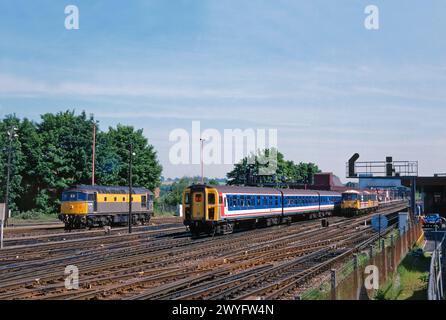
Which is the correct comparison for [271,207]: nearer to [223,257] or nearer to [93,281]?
[223,257]

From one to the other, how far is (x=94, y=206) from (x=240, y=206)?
1291 cm

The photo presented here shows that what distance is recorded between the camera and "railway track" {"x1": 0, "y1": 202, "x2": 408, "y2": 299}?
1586 cm

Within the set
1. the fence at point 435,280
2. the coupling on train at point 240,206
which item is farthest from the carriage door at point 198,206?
the fence at point 435,280

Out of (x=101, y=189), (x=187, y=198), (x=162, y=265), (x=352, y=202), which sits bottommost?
(x=162, y=265)

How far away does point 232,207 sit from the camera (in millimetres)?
34406

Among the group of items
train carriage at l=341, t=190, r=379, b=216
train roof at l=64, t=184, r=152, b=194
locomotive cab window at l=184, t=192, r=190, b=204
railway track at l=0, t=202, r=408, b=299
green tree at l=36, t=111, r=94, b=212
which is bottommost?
railway track at l=0, t=202, r=408, b=299

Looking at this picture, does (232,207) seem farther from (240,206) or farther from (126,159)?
(126,159)

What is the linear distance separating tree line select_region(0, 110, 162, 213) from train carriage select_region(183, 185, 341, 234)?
2871 cm

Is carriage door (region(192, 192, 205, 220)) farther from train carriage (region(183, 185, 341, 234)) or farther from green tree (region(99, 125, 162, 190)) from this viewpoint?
green tree (region(99, 125, 162, 190))

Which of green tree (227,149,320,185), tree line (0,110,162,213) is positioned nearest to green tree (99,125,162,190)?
tree line (0,110,162,213)

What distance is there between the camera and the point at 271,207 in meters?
41.4

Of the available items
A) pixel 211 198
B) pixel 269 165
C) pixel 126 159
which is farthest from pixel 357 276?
pixel 269 165
